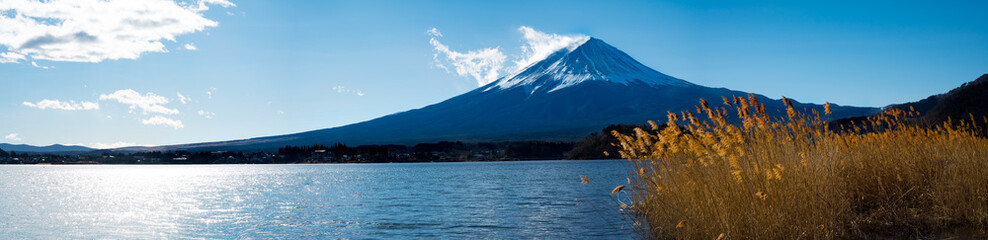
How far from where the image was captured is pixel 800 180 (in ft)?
20.6

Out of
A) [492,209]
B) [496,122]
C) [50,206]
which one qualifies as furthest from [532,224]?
[496,122]

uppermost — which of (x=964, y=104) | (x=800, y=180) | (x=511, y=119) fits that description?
(x=511, y=119)

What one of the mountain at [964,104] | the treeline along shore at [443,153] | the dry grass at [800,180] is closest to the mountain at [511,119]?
the treeline along shore at [443,153]

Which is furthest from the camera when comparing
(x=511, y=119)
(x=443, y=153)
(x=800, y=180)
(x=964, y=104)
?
(x=511, y=119)

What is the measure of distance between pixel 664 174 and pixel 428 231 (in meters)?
5.83

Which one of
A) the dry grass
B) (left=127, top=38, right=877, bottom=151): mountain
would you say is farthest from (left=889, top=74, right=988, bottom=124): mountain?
(left=127, top=38, right=877, bottom=151): mountain

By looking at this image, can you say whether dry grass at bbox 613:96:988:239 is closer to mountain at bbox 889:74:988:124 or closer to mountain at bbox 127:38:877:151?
mountain at bbox 889:74:988:124

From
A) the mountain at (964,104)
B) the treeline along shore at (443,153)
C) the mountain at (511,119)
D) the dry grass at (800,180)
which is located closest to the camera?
the dry grass at (800,180)

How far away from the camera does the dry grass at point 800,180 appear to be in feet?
20.8

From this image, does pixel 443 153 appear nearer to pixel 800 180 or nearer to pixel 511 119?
pixel 511 119

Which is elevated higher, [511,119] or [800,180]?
[511,119]

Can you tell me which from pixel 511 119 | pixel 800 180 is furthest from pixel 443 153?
pixel 800 180

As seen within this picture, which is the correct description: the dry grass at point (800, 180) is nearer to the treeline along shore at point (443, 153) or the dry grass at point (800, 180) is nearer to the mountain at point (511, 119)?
the treeline along shore at point (443, 153)

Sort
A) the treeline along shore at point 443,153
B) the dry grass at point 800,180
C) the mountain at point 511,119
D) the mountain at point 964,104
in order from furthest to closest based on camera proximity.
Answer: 1. the mountain at point 511,119
2. the treeline along shore at point 443,153
3. the mountain at point 964,104
4. the dry grass at point 800,180
